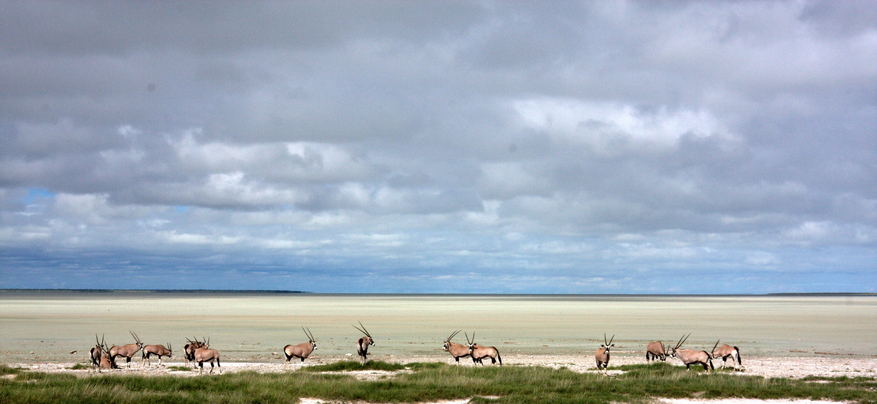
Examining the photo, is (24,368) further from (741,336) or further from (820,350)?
(741,336)

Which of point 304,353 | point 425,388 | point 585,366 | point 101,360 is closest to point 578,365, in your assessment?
point 585,366

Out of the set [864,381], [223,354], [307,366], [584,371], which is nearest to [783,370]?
[864,381]

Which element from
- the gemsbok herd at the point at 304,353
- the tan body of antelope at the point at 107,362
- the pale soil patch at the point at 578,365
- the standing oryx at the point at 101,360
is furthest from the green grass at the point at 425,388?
→ the tan body of antelope at the point at 107,362

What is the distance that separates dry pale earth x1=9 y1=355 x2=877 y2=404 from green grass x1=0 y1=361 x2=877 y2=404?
2.09 feet

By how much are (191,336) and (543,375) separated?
79.1 ft

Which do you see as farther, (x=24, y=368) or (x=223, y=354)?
(x=223, y=354)

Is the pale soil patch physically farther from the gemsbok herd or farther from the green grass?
the green grass

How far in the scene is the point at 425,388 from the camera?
55.9ft

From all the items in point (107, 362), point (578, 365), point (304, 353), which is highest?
point (304, 353)

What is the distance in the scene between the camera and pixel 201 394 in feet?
51.6

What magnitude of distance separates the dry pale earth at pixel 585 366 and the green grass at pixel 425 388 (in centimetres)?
64

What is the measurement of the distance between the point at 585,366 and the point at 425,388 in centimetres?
818

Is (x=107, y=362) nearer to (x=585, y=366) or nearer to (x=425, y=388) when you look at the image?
(x=425, y=388)

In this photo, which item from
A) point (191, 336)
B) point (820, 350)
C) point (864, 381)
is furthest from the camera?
point (191, 336)
